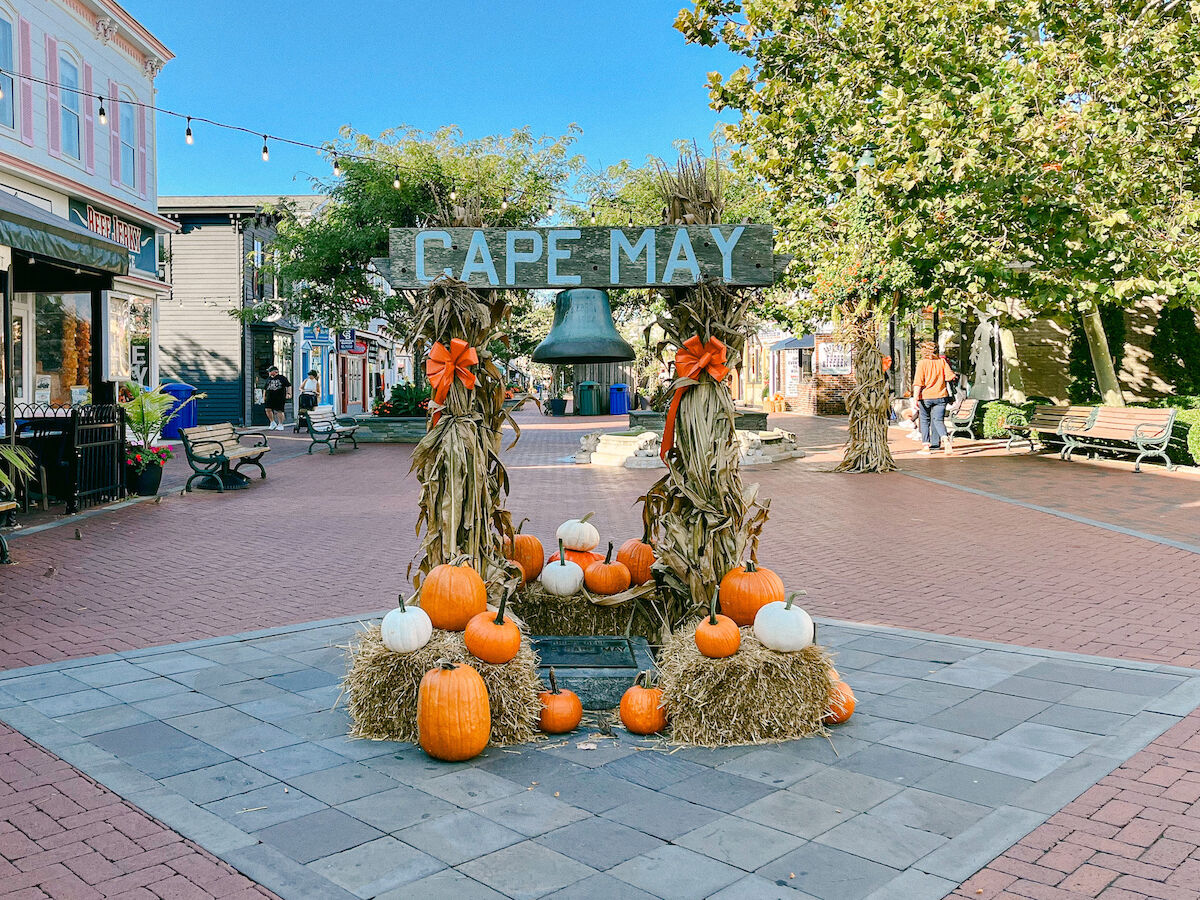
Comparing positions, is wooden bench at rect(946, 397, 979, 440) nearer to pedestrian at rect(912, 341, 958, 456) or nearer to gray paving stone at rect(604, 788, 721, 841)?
pedestrian at rect(912, 341, 958, 456)

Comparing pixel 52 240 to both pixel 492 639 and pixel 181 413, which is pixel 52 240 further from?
pixel 181 413

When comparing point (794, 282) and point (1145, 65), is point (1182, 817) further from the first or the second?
point (794, 282)

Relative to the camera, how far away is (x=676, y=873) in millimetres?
2990

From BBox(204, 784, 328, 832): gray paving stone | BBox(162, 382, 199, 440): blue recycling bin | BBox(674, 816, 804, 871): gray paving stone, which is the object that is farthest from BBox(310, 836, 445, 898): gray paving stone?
BBox(162, 382, 199, 440): blue recycling bin

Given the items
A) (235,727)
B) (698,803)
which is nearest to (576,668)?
(698,803)

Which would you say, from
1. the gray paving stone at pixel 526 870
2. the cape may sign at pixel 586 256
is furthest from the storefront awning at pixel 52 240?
the gray paving stone at pixel 526 870

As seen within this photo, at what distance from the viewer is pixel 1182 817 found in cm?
336

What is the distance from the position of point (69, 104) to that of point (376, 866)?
18856mm

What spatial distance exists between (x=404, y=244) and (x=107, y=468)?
9058mm

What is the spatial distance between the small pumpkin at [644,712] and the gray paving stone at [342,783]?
1.07 metres

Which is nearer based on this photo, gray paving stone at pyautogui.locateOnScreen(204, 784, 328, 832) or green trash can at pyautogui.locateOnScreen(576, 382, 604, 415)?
gray paving stone at pyautogui.locateOnScreen(204, 784, 328, 832)

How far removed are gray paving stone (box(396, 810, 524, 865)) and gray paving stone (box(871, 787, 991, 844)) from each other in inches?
52.6

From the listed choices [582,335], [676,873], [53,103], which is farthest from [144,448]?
[676,873]

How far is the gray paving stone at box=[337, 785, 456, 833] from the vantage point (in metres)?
3.35
